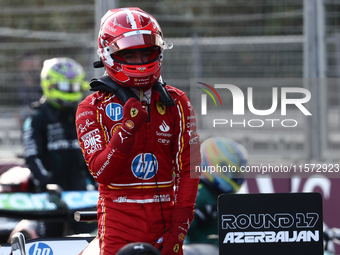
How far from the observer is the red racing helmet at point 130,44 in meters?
2.35

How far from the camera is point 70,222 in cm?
485

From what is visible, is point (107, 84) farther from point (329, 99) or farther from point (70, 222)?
point (329, 99)

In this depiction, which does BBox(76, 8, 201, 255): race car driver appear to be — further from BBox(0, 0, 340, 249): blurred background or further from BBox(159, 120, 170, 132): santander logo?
BBox(0, 0, 340, 249): blurred background

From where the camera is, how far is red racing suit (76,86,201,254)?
7.61 feet

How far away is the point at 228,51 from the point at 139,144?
351cm

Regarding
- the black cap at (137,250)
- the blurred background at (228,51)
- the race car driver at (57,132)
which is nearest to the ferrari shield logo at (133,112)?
the black cap at (137,250)

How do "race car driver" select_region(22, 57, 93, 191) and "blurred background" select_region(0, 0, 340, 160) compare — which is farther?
"blurred background" select_region(0, 0, 340, 160)

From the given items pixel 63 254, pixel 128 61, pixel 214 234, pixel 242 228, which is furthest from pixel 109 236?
pixel 214 234

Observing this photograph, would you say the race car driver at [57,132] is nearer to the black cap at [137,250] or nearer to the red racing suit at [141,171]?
the red racing suit at [141,171]

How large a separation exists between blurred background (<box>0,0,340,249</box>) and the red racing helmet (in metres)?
2.41

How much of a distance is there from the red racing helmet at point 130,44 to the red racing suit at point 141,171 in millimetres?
110

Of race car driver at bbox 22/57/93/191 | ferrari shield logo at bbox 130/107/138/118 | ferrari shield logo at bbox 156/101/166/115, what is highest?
ferrari shield logo at bbox 130/107/138/118

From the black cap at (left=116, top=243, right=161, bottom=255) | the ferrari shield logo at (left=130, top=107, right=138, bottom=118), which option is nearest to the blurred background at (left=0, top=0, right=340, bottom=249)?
the ferrari shield logo at (left=130, top=107, right=138, bottom=118)

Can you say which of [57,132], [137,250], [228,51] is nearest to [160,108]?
[137,250]
